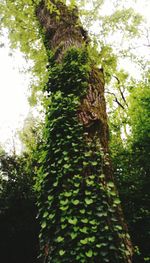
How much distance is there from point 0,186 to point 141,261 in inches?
207

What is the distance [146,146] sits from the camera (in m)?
9.91

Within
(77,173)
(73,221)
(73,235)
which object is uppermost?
(77,173)

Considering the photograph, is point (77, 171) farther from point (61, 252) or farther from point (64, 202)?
point (61, 252)

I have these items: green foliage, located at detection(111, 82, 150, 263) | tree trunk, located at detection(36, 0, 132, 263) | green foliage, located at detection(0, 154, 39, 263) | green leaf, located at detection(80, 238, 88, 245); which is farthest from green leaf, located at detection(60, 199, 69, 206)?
green foliage, located at detection(0, 154, 39, 263)

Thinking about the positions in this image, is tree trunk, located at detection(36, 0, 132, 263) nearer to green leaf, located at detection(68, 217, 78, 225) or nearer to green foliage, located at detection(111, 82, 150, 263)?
green leaf, located at detection(68, 217, 78, 225)

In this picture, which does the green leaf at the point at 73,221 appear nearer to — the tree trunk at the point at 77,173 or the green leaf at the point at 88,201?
the tree trunk at the point at 77,173

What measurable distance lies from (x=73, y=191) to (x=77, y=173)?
0.32m

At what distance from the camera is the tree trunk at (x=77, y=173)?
14.2 feet

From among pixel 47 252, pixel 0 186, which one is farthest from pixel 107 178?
pixel 0 186

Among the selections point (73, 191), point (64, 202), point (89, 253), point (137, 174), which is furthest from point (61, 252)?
point (137, 174)

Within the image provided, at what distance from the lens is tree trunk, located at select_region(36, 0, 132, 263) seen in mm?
4340

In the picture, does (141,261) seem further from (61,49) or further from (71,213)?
(61,49)

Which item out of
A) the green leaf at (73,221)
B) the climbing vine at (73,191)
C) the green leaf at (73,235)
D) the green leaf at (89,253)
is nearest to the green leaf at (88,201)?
the climbing vine at (73,191)

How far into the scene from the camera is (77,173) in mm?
4910
